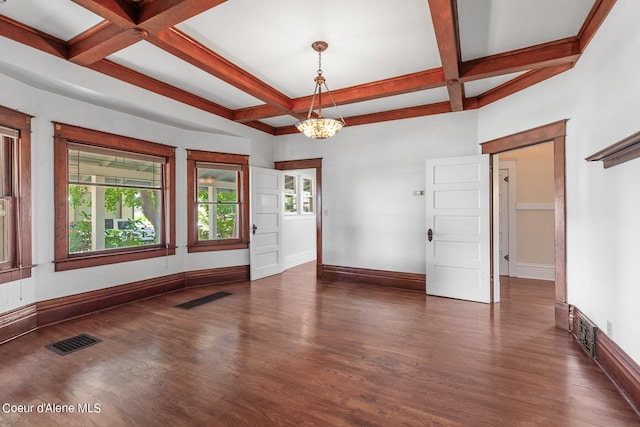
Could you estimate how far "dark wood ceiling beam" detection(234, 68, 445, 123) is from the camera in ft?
12.4

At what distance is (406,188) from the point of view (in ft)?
17.0

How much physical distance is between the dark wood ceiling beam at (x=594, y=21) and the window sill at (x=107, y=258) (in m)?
5.71

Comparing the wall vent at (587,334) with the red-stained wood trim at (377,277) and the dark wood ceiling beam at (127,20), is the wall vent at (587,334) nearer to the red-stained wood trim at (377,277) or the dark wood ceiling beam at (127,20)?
the red-stained wood trim at (377,277)

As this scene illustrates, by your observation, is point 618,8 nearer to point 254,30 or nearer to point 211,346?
point 254,30

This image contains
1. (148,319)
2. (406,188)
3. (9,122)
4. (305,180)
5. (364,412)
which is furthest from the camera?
(305,180)

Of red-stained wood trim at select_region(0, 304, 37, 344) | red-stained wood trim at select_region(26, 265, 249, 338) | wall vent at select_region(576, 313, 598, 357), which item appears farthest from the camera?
red-stained wood trim at select_region(26, 265, 249, 338)

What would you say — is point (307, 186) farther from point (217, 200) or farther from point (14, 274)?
point (14, 274)

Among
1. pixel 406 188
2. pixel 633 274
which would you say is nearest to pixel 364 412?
pixel 633 274

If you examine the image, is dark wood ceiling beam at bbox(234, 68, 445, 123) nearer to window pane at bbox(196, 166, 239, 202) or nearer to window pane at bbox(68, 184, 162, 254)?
window pane at bbox(196, 166, 239, 202)

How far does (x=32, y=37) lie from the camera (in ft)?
9.72

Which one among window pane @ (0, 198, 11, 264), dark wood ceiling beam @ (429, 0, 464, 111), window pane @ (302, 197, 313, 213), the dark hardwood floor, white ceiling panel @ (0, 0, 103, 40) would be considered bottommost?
the dark hardwood floor

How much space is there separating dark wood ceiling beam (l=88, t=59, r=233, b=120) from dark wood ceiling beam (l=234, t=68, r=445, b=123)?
48 centimetres

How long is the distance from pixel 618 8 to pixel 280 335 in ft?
13.1

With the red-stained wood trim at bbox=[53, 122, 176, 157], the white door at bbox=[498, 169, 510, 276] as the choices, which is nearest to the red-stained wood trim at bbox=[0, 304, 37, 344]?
the red-stained wood trim at bbox=[53, 122, 176, 157]
